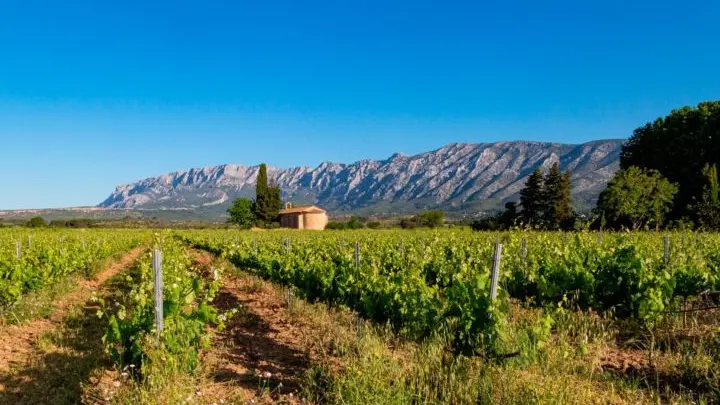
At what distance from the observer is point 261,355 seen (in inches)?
263

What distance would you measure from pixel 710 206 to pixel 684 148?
1089cm

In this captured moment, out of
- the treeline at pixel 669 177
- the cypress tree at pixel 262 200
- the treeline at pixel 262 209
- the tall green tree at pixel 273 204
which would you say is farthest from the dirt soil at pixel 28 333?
the tall green tree at pixel 273 204

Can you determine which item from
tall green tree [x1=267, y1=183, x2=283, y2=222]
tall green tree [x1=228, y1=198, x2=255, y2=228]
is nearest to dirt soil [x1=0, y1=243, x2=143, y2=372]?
tall green tree [x1=267, y1=183, x2=283, y2=222]

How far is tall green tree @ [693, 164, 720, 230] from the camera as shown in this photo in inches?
1121

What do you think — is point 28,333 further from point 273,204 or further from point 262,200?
point 273,204

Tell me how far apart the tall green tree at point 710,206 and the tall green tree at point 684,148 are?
2.66 metres

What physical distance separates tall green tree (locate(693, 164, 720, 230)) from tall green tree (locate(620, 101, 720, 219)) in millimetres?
2656

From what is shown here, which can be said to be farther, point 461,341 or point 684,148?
point 684,148

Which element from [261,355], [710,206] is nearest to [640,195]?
[710,206]

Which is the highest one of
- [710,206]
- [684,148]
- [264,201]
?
[684,148]

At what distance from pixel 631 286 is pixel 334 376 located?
5.51 metres

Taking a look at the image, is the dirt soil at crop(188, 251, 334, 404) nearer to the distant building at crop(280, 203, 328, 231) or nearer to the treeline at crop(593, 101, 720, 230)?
the treeline at crop(593, 101, 720, 230)

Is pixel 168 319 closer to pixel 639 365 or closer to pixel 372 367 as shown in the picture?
pixel 372 367

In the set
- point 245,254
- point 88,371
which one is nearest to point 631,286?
point 88,371
